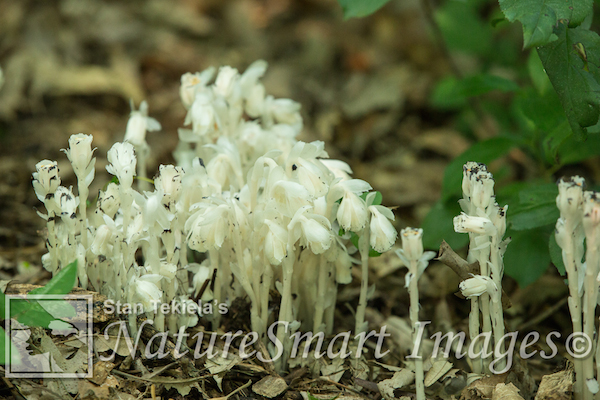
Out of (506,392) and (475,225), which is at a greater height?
(475,225)

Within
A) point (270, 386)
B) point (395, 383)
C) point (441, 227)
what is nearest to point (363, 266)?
point (395, 383)

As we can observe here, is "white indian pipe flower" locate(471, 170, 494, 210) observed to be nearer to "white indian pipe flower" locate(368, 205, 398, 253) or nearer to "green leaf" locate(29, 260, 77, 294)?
"white indian pipe flower" locate(368, 205, 398, 253)

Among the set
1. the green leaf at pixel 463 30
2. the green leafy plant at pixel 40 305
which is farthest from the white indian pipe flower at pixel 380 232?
the green leaf at pixel 463 30

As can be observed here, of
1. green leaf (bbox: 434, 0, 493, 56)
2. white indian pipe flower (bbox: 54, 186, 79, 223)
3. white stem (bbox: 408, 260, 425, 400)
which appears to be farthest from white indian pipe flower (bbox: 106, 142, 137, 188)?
green leaf (bbox: 434, 0, 493, 56)

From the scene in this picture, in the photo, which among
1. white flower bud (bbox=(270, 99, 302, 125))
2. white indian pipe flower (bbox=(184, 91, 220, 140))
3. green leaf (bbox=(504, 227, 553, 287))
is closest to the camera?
white indian pipe flower (bbox=(184, 91, 220, 140))

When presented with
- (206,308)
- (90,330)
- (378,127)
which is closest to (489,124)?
(378,127)

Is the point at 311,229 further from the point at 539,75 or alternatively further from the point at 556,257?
the point at 539,75
